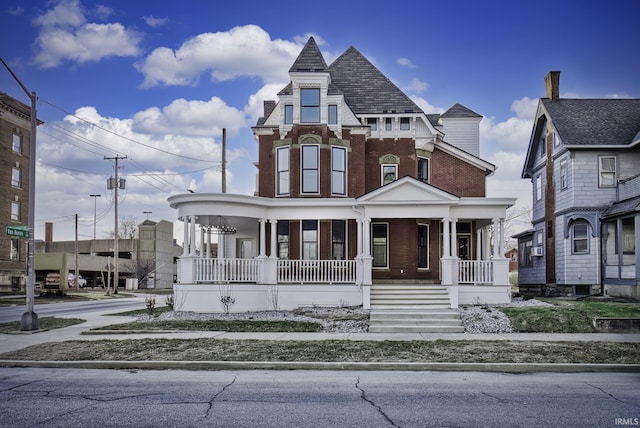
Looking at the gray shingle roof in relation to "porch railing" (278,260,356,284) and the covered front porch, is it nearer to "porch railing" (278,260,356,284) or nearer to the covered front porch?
the covered front porch

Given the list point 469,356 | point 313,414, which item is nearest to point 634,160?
point 469,356

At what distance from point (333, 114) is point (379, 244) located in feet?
19.6

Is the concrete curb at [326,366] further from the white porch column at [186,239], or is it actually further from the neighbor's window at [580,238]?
the neighbor's window at [580,238]

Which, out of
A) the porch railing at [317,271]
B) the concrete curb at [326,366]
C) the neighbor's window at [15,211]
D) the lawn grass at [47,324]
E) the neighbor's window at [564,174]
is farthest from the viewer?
the neighbor's window at [15,211]

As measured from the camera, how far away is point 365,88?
28344 mm

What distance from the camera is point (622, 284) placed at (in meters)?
26.5

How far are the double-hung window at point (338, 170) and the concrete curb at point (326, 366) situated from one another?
14.2 meters

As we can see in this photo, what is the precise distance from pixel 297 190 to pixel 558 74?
16914mm

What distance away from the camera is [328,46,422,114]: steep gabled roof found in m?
27.2

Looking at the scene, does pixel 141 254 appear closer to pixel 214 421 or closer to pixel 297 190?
pixel 297 190

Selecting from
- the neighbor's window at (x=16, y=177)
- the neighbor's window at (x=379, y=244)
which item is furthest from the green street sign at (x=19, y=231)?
the neighbor's window at (x=16, y=177)

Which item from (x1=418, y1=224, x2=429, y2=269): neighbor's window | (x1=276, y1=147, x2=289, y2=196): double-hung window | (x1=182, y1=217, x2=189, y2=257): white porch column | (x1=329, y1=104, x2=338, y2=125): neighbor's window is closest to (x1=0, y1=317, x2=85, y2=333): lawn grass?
(x1=182, y1=217, x2=189, y2=257): white porch column

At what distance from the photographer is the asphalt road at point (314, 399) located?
7.88 meters

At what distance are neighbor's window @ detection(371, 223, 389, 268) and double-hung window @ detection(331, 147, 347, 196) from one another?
6.94 ft
